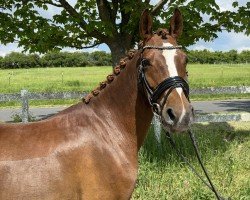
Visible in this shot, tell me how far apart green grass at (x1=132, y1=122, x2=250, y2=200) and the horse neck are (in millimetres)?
2453

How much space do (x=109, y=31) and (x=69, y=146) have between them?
639 cm

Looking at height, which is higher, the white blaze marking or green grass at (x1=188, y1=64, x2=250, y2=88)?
the white blaze marking

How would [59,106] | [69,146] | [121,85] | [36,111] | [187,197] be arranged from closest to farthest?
[69,146], [121,85], [187,197], [36,111], [59,106]

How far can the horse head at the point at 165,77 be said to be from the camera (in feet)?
9.24

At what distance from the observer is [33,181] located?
284 centimetres

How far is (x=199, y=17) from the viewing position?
30.5ft

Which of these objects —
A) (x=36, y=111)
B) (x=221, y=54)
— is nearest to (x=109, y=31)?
(x=36, y=111)

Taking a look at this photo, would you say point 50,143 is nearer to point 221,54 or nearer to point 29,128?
point 29,128

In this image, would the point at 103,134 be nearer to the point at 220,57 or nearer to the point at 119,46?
the point at 119,46

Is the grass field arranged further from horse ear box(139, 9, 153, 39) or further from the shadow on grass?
horse ear box(139, 9, 153, 39)

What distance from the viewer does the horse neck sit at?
3.26 meters

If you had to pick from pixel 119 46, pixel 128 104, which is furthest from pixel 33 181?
pixel 119 46

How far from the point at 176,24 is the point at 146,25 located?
0.28m

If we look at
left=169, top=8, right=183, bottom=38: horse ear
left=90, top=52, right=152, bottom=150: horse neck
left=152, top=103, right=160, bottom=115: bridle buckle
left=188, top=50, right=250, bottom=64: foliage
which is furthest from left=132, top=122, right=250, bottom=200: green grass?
left=188, top=50, right=250, bottom=64: foliage
